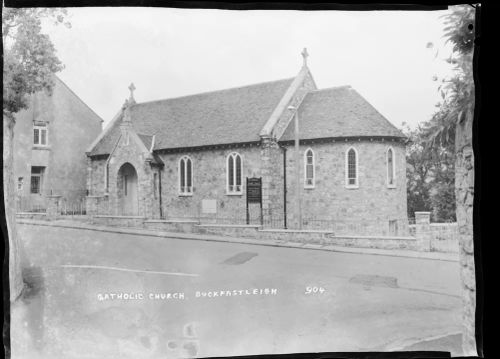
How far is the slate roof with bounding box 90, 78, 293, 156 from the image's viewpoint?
162 inches

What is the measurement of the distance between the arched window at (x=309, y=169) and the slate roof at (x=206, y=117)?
0.47m

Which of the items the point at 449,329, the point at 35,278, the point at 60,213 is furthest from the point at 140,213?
the point at 449,329

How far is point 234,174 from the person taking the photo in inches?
167

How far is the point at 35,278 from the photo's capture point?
378cm

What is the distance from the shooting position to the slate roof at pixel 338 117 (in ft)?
13.7

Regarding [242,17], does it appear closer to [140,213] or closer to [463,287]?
[140,213]

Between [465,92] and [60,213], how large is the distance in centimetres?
346

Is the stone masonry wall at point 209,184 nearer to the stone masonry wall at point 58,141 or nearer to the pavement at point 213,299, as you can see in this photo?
the pavement at point 213,299

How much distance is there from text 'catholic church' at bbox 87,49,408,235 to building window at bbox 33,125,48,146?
367mm

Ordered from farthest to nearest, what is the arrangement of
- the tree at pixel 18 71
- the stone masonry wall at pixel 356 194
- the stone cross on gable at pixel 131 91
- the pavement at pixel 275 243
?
the stone masonry wall at pixel 356 194 < the pavement at pixel 275 243 < the stone cross on gable at pixel 131 91 < the tree at pixel 18 71

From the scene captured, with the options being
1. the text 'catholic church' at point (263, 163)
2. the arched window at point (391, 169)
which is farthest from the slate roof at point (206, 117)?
the arched window at point (391, 169)

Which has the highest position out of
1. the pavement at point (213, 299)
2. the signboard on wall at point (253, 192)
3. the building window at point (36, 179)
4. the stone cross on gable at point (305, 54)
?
the stone cross on gable at point (305, 54)

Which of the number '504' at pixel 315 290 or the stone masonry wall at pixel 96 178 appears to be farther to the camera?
the stone masonry wall at pixel 96 178

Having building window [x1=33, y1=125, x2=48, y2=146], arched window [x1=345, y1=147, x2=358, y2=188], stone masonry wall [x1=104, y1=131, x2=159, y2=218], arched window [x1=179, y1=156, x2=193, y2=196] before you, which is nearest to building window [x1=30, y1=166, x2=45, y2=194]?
building window [x1=33, y1=125, x2=48, y2=146]
